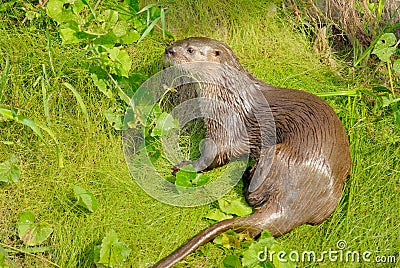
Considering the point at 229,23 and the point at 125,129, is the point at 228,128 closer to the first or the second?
the point at 125,129

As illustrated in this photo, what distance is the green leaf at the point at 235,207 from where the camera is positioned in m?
2.58

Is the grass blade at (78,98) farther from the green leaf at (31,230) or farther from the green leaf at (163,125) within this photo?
the green leaf at (31,230)

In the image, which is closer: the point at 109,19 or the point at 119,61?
the point at 119,61

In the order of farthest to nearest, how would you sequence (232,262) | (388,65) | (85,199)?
(388,65) → (85,199) → (232,262)

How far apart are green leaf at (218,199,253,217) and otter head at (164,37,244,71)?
63 cm

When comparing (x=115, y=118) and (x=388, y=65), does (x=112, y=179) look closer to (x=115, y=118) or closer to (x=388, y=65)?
(x=115, y=118)

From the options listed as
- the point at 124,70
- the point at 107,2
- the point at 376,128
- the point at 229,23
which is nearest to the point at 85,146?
the point at 124,70

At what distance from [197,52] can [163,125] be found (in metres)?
0.36

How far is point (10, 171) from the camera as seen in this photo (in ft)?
8.21

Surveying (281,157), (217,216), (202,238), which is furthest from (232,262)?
(281,157)

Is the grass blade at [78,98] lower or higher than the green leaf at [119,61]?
lower

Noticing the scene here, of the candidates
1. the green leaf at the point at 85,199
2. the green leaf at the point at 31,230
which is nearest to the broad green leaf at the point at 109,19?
the green leaf at the point at 85,199

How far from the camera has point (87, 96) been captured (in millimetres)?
2816

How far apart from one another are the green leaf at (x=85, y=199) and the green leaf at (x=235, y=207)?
52cm
